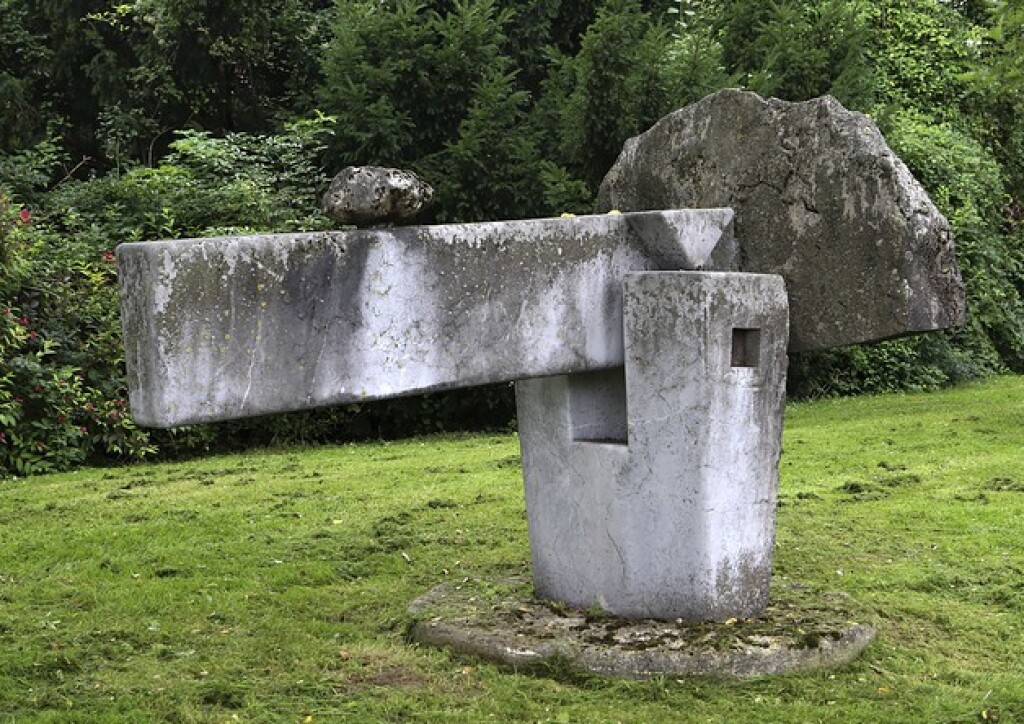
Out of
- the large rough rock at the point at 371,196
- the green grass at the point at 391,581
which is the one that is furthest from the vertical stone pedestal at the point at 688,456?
the large rough rock at the point at 371,196

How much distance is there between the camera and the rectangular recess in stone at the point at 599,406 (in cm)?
590

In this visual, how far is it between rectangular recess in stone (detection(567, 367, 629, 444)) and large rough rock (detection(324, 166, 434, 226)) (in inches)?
48.8

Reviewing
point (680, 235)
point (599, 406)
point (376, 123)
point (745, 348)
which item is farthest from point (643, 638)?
point (376, 123)

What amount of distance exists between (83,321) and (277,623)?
20.9ft

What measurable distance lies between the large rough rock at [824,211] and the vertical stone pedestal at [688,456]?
30 cm

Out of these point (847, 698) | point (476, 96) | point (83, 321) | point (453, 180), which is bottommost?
point (847, 698)

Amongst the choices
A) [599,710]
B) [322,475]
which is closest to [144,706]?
[599,710]

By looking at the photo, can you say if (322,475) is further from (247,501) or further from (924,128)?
(924,128)

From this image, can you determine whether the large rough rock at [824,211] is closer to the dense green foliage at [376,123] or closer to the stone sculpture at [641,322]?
the stone sculpture at [641,322]

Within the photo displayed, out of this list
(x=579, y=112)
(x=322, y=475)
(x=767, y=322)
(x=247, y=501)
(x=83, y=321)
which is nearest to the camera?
(x=767, y=322)

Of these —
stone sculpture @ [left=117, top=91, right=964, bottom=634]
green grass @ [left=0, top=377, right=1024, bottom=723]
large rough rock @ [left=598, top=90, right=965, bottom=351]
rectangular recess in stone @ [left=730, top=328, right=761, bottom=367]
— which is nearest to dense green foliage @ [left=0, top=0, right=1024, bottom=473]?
green grass @ [left=0, top=377, right=1024, bottom=723]

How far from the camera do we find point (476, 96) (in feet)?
43.5

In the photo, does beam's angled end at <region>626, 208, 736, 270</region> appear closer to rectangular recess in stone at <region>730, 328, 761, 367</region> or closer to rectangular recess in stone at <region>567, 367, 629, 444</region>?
rectangular recess in stone at <region>730, 328, 761, 367</region>

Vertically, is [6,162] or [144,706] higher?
[6,162]
